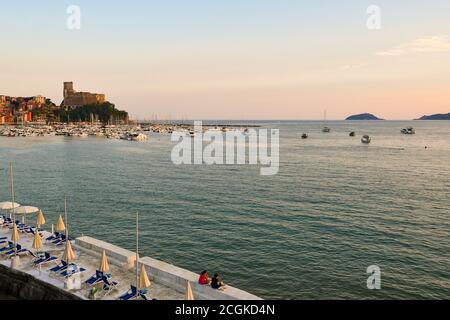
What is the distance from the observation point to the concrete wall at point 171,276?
16.6 m

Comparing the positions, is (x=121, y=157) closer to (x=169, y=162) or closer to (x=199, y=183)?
(x=169, y=162)

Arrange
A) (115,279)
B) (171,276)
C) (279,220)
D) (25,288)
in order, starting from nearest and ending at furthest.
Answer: (171,276) → (115,279) → (25,288) → (279,220)

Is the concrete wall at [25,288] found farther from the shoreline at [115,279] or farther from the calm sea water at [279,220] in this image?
the calm sea water at [279,220]

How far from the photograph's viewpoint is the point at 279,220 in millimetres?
37625

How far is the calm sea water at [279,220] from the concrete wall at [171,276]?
6.76 m

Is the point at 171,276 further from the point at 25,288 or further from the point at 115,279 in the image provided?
the point at 25,288

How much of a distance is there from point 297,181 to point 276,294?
39370 mm

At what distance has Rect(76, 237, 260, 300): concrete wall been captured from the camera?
16.6 m

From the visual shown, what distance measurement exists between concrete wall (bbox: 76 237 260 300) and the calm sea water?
676 centimetres

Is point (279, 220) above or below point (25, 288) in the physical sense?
below

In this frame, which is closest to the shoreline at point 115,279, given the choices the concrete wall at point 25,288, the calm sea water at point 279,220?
the concrete wall at point 25,288

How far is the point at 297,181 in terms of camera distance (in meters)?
60.6

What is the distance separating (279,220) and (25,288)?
81.6ft

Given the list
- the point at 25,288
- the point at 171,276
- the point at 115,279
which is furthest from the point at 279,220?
the point at 25,288
